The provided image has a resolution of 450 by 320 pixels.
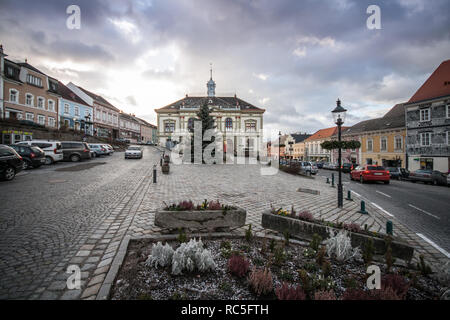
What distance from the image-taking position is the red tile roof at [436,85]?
24.4 meters

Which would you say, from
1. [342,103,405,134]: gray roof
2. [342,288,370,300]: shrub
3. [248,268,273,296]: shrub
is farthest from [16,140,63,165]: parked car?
[342,103,405,134]: gray roof

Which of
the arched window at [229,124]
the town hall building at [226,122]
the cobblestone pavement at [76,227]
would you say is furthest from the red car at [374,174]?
the arched window at [229,124]

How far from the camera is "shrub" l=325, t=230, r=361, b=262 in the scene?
123 inches

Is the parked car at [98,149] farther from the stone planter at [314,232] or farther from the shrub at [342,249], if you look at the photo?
the shrub at [342,249]

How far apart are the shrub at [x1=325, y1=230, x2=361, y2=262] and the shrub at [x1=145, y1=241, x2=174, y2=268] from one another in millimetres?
2622

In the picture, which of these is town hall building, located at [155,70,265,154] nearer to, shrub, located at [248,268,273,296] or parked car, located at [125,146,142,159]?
parked car, located at [125,146,142,159]

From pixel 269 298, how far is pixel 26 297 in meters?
2.86

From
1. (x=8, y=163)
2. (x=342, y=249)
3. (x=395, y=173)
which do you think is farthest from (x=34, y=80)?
(x=395, y=173)

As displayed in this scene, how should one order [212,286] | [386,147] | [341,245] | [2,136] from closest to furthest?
[212,286], [341,245], [2,136], [386,147]

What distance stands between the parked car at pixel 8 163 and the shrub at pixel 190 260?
40.7ft
